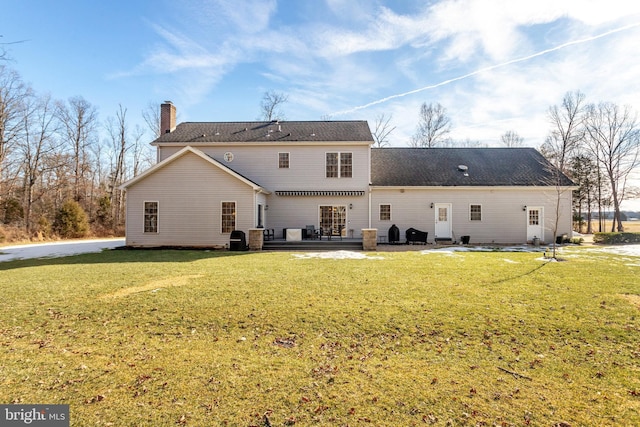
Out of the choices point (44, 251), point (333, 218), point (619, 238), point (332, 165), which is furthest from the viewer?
point (619, 238)

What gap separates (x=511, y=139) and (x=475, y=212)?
31045 millimetres

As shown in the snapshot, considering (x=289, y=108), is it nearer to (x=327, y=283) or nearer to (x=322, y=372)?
(x=327, y=283)

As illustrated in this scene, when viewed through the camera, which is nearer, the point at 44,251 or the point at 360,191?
the point at 44,251

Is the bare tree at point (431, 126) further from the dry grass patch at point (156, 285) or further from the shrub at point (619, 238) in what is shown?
the dry grass patch at point (156, 285)

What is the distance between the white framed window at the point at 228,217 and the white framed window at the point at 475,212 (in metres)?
15.6

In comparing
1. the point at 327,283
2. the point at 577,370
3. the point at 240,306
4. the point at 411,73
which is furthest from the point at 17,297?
the point at 411,73

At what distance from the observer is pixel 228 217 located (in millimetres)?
18109

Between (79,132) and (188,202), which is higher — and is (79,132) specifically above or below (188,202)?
above

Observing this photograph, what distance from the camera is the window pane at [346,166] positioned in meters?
20.8

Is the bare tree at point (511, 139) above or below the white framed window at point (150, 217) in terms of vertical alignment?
above

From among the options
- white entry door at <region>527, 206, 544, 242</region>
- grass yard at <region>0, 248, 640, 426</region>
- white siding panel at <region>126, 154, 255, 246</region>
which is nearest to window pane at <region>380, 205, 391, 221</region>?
white siding panel at <region>126, 154, 255, 246</region>

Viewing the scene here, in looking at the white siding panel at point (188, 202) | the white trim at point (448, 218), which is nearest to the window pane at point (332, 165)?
the white siding panel at point (188, 202)
